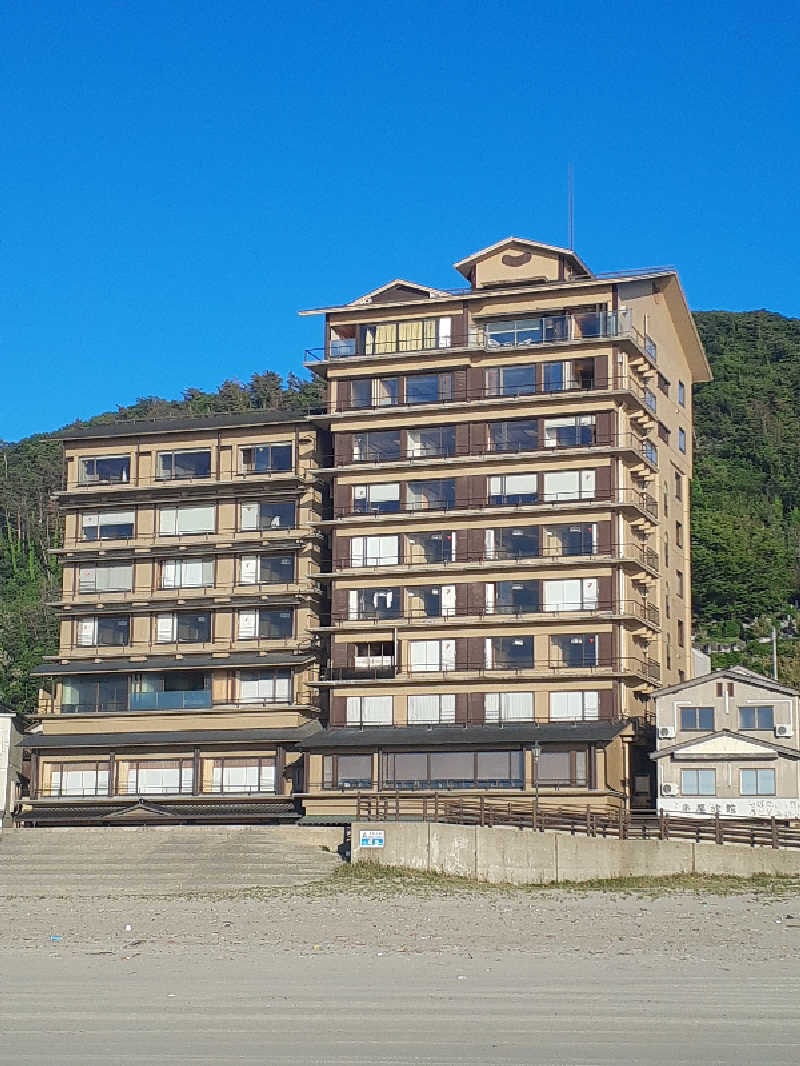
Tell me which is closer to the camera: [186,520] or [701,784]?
[701,784]

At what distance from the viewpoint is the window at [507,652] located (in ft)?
236

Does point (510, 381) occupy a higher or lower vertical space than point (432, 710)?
higher

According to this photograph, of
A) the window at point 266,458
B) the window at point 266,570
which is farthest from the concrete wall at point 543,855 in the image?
the window at point 266,458

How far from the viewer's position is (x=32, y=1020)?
79.3 ft

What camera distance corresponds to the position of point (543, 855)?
169 ft

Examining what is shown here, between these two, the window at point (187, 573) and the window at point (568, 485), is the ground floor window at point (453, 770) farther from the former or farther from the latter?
the window at point (187, 573)

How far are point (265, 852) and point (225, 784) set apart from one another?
20652 millimetres

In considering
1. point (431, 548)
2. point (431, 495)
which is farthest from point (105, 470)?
point (431, 548)

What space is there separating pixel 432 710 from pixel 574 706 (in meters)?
6.62

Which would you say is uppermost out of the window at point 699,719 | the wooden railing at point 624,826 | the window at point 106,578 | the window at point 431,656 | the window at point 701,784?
the window at point 106,578

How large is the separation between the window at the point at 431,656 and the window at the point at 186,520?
13.0 meters

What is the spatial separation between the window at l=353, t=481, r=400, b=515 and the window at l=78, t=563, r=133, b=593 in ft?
42.6

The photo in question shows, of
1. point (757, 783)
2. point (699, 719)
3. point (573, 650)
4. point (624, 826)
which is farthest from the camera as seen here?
point (573, 650)

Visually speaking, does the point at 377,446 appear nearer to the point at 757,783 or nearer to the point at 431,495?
the point at 431,495
